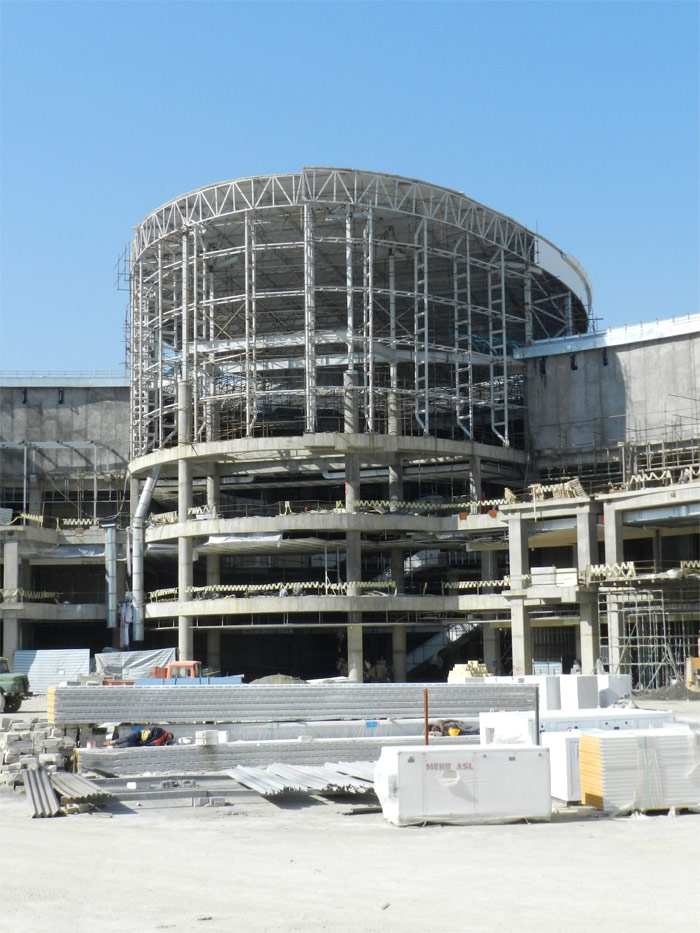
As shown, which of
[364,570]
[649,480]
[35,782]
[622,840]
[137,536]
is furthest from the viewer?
[364,570]

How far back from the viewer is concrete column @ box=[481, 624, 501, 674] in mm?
64625

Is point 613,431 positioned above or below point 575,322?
below

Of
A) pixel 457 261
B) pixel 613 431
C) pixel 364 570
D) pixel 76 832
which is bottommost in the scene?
pixel 76 832

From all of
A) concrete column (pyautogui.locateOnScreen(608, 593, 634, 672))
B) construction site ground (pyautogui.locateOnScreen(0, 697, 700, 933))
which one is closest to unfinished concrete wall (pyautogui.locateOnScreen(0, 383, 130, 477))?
concrete column (pyautogui.locateOnScreen(608, 593, 634, 672))

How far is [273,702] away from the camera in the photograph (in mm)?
31438

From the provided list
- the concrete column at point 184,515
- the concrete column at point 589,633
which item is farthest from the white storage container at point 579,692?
the concrete column at point 184,515

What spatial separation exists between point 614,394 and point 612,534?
499 inches

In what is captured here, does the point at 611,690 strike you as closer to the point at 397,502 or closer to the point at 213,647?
the point at 397,502

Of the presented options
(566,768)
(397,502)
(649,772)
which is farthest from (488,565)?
(649,772)

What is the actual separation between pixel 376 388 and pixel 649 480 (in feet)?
49.1

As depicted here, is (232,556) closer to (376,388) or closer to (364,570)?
(364,570)

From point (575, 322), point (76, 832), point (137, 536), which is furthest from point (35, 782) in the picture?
point (575, 322)

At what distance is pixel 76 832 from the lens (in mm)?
20734

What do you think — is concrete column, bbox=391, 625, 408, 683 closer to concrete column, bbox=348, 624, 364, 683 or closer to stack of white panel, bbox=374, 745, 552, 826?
concrete column, bbox=348, 624, 364, 683
